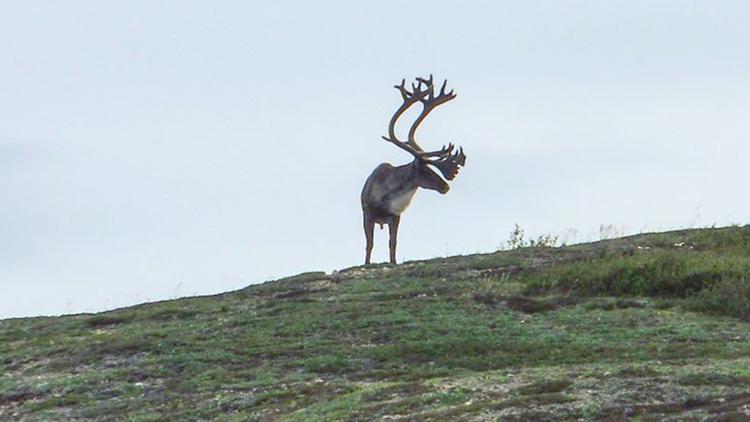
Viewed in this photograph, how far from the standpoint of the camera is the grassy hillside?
65.5ft

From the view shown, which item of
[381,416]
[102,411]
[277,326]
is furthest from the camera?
[277,326]

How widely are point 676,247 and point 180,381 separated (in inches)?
472

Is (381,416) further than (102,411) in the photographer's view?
No

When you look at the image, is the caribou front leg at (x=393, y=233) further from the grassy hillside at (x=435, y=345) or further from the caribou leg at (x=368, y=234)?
the grassy hillside at (x=435, y=345)

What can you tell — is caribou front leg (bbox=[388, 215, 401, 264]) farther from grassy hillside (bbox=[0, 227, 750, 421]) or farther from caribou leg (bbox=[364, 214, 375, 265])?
grassy hillside (bbox=[0, 227, 750, 421])

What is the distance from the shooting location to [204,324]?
28.0m

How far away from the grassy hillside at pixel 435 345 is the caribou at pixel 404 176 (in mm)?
2337

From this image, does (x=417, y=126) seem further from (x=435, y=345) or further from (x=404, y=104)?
(x=435, y=345)

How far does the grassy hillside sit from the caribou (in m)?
2.34

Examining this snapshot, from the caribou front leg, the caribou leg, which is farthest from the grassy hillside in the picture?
the caribou leg

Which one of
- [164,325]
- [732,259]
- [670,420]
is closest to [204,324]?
[164,325]

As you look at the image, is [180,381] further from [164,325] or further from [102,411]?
[164,325]

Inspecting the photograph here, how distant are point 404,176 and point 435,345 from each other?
10672mm

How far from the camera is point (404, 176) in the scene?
3509 centimetres
